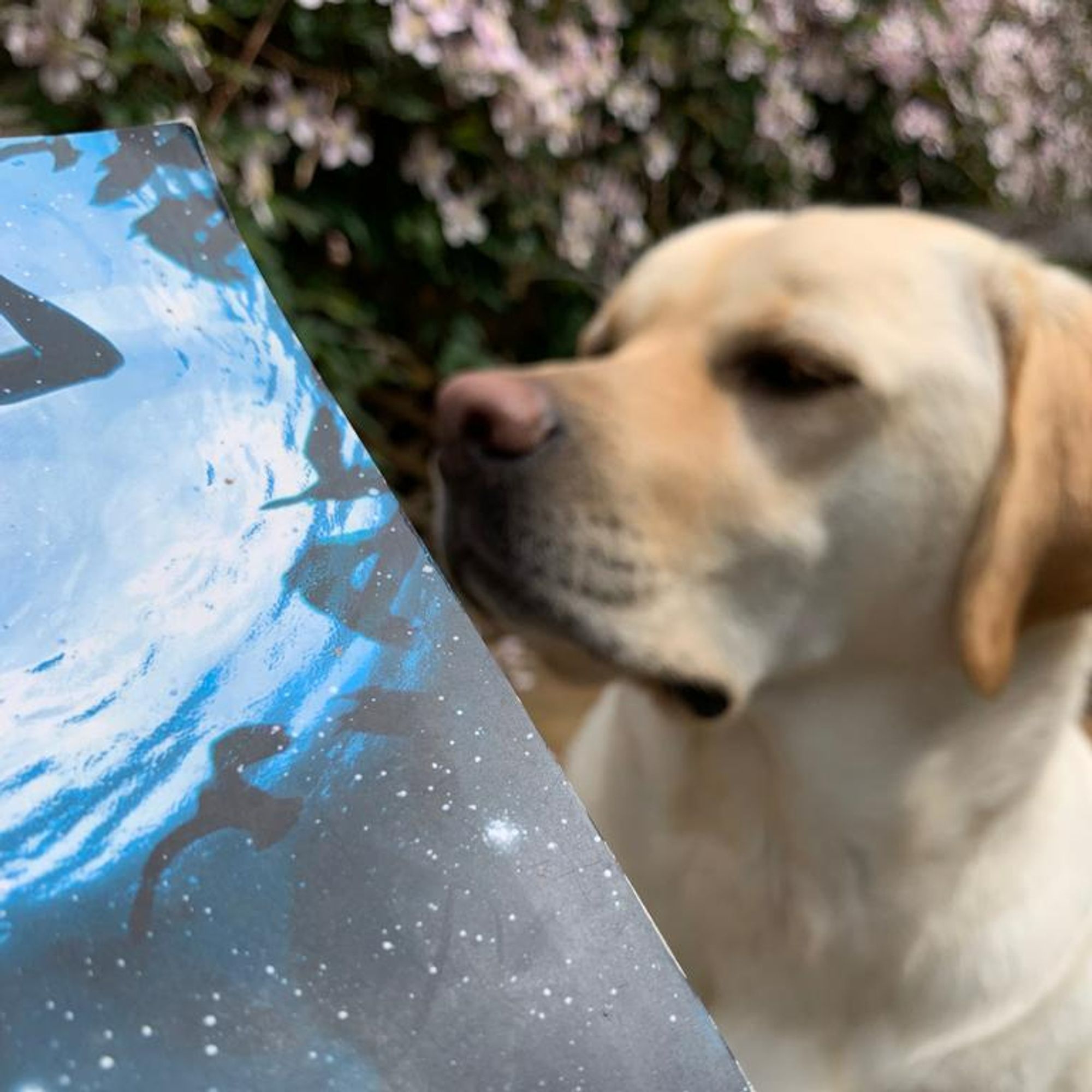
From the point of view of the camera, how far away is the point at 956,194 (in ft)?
10.4

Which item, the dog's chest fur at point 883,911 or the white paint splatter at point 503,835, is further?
the dog's chest fur at point 883,911

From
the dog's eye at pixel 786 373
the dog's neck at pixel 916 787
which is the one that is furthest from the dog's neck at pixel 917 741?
the dog's eye at pixel 786 373

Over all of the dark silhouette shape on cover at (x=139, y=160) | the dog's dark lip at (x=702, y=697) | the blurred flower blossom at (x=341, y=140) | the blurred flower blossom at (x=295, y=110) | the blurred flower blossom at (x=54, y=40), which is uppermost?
the dark silhouette shape on cover at (x=139, y=160)

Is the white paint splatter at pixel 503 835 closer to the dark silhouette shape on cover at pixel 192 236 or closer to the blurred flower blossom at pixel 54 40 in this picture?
the dark silhouette shape on cover at pixel 192 236

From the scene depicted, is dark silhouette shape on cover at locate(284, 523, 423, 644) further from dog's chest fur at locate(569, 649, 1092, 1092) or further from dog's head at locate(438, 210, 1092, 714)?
dog's chest fur at locate(569, 649, 1092, 1092)

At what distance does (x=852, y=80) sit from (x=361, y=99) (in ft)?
4.86

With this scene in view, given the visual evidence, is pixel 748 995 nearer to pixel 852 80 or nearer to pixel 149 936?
pixel 149 936

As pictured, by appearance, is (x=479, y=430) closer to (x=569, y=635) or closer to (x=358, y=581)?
(x=569, y=635)

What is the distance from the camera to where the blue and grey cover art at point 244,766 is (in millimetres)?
358

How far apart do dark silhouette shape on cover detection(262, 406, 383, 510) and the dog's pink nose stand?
1.08 ft

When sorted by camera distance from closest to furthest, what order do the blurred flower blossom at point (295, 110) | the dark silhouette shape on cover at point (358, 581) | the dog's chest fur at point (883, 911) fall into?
the dark silhouette shape on cover at point (358, 581)
the dog's chest fur at point (883, 911)
the blurred flower blossom at point (295, 110)

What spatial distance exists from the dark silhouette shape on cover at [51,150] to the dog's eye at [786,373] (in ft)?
1.82

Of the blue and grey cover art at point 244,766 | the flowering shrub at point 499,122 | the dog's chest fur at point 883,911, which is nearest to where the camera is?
the blue and grey cover art at point 244,766

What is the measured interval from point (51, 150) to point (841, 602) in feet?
2.14
